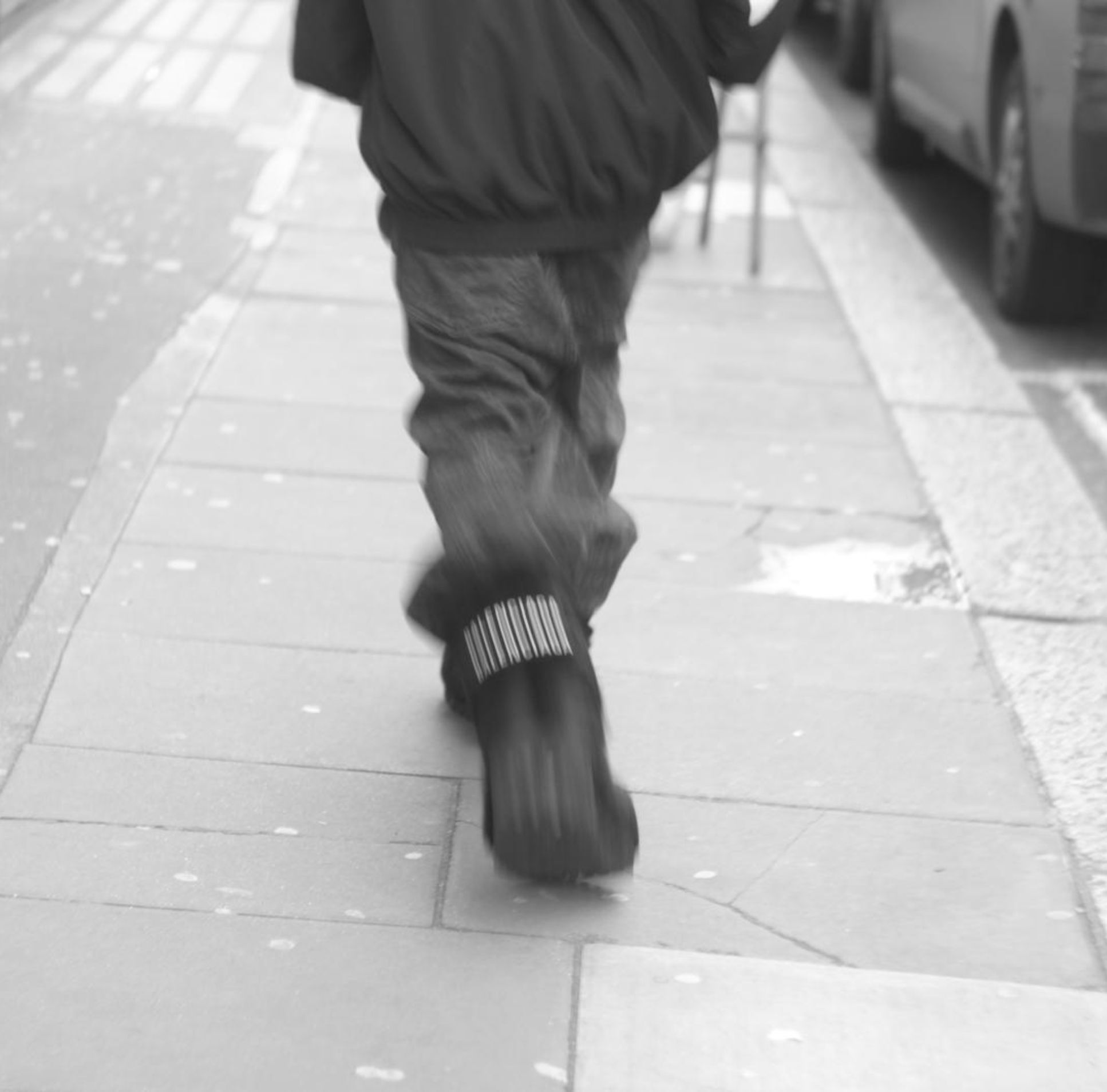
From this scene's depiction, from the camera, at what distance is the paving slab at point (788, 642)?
412 cm

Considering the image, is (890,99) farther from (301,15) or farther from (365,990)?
(365,990)

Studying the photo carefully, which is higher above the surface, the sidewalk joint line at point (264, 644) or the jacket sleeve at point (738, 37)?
the jacket sleeve at point (738, 37)

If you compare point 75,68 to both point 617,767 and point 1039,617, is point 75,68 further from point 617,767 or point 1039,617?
point 617,767

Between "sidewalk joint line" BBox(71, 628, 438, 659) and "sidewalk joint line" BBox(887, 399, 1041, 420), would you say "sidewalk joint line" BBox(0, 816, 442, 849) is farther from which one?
"sidewalk joint line" BBox(887, 399, 1041, 420)

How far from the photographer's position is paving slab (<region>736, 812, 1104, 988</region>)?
10.2 ft

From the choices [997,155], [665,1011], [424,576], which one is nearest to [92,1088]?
[665,1011]

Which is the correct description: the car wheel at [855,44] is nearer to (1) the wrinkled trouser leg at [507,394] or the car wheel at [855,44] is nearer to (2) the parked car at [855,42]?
(2) the parked car at [855,42]

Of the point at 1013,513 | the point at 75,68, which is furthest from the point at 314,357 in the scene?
the point at 75,68

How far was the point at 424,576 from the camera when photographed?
11.0 feet

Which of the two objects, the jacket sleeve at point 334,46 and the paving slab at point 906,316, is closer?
the jacket sleeve at point 334,46

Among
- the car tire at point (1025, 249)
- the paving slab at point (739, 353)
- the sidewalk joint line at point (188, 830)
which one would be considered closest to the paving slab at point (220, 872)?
the sidewalk joint line at point (188, 830)

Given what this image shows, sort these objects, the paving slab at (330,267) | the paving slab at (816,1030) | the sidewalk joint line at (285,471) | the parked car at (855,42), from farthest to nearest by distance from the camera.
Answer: the parked car at (855,42)
the paving slab at (330,267)
the sidewalk joint line at (285,471)
the paving slab at (816,1030)

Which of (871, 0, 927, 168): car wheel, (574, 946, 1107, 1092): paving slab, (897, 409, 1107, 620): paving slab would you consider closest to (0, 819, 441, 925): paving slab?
(574, 946, 1107, 1092): paving slab

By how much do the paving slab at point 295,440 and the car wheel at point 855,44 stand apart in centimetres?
737
